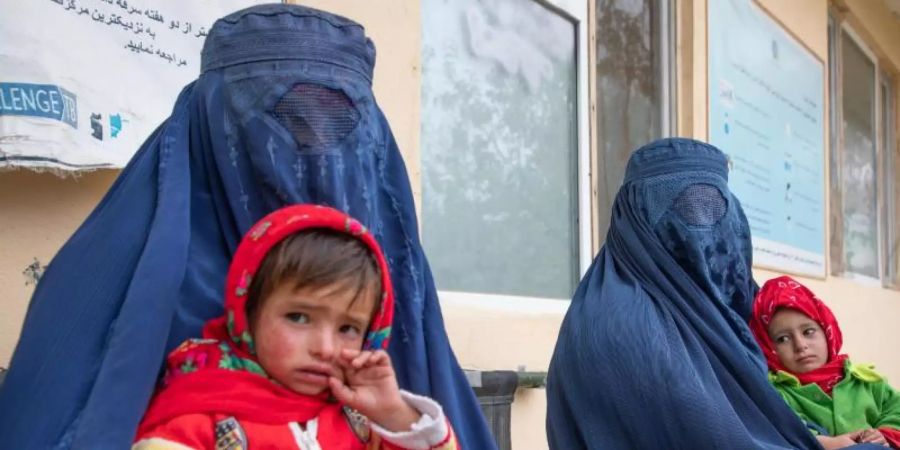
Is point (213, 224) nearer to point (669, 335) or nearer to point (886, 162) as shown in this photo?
point (669, 335)

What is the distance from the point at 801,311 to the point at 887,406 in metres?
0.38

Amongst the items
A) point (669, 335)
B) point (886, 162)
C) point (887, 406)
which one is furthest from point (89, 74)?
point (886, 162)

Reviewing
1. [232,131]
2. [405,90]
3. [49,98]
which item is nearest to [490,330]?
[405,90]

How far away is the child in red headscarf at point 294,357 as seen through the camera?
62.2 inches

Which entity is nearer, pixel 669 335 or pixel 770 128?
pixel 669 335

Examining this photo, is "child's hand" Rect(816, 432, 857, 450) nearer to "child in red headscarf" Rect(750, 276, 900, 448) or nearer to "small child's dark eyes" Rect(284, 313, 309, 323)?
"child in red headscarf" Rect(750, 276, 900, 448)

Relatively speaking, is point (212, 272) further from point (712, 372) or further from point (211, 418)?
point (712, 372)

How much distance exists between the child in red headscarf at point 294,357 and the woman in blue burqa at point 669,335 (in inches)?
41.1

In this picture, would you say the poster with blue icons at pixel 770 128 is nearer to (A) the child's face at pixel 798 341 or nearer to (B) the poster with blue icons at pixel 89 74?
(A) the child's face at pixel 798 341

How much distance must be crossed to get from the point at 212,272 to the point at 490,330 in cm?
243

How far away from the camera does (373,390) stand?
1.65m

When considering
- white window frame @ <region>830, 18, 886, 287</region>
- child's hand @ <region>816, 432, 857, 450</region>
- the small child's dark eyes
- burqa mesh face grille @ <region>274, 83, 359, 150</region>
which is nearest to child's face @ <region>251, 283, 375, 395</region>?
the small child's dark eyes

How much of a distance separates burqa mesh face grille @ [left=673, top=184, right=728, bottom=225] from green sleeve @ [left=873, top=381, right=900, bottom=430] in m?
0.81

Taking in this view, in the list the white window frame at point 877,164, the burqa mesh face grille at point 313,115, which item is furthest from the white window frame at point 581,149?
the white window frame at point 877,164
